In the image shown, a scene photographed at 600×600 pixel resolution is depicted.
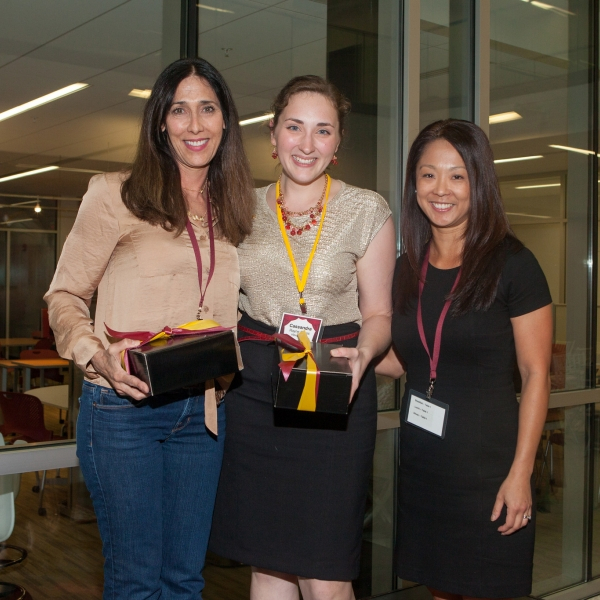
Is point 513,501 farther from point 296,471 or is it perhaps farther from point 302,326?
point 302,326

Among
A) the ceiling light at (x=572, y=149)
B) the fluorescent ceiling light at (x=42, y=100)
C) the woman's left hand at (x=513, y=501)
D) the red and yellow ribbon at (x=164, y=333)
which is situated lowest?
the woman's left hand at (x=513, y=501)

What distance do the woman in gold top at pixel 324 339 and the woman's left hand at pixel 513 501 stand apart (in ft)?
1.21

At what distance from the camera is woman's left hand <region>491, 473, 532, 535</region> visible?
1.95 meters

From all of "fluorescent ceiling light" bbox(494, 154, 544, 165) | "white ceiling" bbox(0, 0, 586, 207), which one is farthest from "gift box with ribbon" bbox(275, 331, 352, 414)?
"fluorescent ceiling light" bbox(494, 154, 544, 165)

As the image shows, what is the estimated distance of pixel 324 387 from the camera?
1.68 meters

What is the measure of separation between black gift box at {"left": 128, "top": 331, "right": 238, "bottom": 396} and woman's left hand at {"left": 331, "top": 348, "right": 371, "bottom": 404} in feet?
0.85

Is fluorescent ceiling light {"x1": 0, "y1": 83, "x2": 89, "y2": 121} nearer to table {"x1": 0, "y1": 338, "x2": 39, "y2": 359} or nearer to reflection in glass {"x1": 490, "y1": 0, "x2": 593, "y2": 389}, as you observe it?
table {"x1": 0, "y1": 338, "x2": 39, "y2": 359}

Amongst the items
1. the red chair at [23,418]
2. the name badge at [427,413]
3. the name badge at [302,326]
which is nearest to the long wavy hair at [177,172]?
the name badge at [302,326]

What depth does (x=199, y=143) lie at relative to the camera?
6.02 feet

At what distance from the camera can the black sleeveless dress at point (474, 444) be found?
1957 millimetres

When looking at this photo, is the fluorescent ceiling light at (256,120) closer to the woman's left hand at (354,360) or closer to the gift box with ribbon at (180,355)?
the woman's left hand at (354,360)

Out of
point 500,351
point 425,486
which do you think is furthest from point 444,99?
point 425,486

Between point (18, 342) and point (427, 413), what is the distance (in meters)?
1.29

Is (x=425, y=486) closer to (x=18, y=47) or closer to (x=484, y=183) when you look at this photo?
(x=484, y=183)
